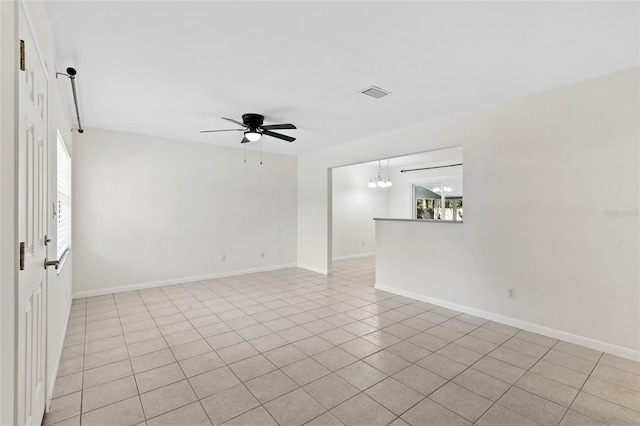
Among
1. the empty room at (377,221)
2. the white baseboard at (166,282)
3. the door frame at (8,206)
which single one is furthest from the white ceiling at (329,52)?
the white baseboard at (166,282)

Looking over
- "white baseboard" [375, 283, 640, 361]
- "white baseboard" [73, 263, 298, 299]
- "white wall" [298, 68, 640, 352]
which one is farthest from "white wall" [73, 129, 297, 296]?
"white baseboard" [375, 283, 640, 361]

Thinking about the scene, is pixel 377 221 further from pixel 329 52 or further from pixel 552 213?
pixel 329 52

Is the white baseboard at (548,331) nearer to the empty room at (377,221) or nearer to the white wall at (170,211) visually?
the empty room at (377,221)

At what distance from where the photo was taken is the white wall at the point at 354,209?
7898 millimetres

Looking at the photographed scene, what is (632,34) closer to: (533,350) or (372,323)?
(533,350)

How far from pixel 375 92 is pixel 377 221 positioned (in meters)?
2.38

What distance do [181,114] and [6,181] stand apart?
10.3ft

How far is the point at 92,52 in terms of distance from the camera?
2.40 meters

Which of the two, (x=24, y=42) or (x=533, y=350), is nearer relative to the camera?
(x=24, y=42)

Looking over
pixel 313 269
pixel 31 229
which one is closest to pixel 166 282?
pixel 313 269

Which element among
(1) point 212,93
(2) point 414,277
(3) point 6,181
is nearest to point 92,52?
(1) point 212,93

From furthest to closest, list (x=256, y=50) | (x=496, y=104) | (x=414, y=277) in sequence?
1. (x=414, y=277)
2. (x=496, y=104)
3. (x=256, y=50)

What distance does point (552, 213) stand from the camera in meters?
3.08

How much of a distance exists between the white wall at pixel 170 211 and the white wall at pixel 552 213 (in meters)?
3.42
